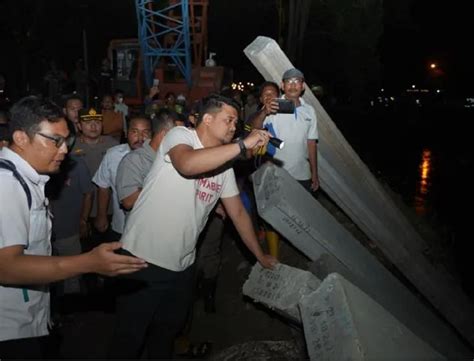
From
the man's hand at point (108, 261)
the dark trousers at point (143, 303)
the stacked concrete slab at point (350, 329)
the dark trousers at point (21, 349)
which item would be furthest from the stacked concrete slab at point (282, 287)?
the dark trousers at point (21, 349)

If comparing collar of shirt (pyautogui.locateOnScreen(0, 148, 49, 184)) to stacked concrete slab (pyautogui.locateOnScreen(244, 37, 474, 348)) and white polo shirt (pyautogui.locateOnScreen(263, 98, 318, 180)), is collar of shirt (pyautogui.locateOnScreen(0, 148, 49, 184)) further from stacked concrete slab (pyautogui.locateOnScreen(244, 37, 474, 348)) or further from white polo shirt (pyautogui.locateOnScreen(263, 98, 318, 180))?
stacked concrete slab (pyautogui.locateOnScreen(244, 37, 474, 348))

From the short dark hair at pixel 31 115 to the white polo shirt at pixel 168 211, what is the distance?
0.68 metres

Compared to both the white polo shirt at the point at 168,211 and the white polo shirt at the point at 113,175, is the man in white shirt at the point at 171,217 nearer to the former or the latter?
the white polo shirt at the point at 168,211

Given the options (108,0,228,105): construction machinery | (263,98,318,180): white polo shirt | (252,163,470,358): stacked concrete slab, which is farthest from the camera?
(108,0,228,105): construction machinery

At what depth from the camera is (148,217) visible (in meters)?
2.84

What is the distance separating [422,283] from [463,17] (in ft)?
77.0

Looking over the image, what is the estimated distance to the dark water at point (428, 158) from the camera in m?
8.70

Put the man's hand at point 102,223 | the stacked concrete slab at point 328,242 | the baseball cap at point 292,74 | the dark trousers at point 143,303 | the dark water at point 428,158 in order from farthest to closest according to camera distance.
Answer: the dark water at point 428,158
the baseball cap at point 292,74
the man's hand at point 102,223
the stacked concrete slab at point 328,242
the dark trousers at point 143,303

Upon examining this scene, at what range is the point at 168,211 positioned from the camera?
282 centimetres

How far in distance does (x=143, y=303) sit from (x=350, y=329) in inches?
50.2

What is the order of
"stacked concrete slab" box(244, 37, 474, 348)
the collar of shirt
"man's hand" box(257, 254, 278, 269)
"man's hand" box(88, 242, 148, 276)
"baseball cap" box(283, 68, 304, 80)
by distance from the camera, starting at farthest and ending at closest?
"stacked concrete slab" box(244, 37, 474, 348)
"baseball cap" box(283, 68, 304, 80)
"man's hand" box(257, 254, 278, 269)
the collar of shirt
"man's hand" box(88, 242, 148, 276)

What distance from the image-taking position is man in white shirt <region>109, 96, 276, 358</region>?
9.20ft

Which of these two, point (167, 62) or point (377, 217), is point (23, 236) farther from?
point (167, 62)

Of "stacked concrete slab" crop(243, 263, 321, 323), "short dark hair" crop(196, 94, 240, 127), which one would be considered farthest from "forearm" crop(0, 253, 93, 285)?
"stacked concrete slab" crop(243, 263, 321, 323)
